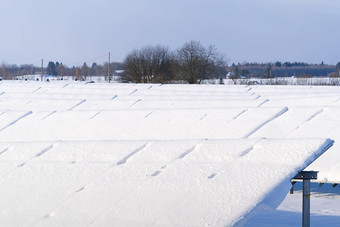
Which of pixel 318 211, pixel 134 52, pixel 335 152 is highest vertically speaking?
pixel 134 52

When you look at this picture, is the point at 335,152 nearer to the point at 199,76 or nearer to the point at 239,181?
the point at 239,181

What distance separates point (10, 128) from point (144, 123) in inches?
105

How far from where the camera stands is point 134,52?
58844mm

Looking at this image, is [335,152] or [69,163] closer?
[69,163]

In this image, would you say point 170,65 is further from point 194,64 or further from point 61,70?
point 61,70

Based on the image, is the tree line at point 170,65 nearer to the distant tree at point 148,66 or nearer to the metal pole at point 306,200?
the distant tree at point 148,66

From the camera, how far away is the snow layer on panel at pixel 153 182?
16.7ft

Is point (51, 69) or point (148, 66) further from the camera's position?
point (51, 69)

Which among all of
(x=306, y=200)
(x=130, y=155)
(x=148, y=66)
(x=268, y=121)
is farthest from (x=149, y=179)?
(x=148, y=66)

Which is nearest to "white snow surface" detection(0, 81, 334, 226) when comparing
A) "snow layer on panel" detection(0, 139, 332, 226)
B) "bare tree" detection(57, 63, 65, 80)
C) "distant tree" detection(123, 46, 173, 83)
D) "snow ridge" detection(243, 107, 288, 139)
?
"snow layer on panel" detection(0, 139, 332, 226)

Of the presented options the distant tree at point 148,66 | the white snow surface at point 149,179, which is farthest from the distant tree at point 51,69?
the white snow surface at point 149,179

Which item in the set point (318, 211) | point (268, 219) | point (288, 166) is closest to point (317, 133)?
point (318, 211)

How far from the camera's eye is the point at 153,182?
5.54 meters

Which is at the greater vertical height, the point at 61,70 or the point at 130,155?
the point at 61,70
